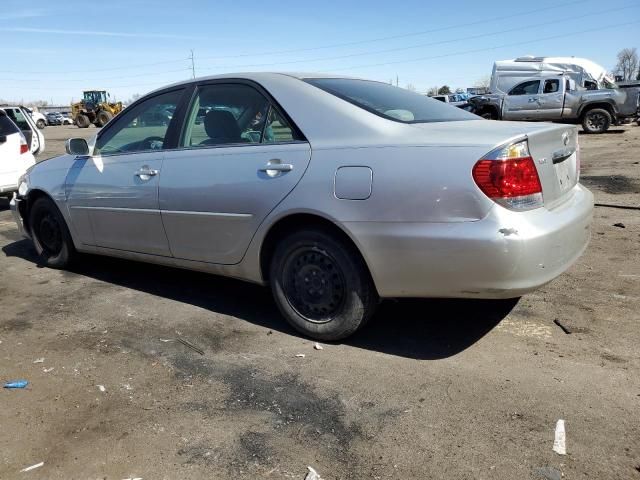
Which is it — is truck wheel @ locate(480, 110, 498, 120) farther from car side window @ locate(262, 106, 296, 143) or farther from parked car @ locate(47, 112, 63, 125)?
parked car @ locate(47, 112, 63, 125)

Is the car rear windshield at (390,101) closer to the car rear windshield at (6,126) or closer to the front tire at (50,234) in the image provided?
the front tire at (50,234)

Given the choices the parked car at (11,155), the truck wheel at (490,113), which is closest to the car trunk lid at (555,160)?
the parked car at (11,155)

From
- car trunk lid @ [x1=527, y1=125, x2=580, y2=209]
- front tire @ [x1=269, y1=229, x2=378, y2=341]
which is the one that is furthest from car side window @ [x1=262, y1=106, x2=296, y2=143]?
car trunk lid @ [x1=527, y1=125, x2=580, y2=209]

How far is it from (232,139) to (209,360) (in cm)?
148

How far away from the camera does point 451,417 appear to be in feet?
8.71

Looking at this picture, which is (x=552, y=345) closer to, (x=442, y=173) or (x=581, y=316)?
(x=581, y=316)

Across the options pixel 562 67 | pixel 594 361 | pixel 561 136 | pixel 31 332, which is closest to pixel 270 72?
pixel 561 136

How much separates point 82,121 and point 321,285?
48523mm

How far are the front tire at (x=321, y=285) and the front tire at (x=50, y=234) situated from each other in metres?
2.52

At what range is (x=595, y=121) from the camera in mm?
19781

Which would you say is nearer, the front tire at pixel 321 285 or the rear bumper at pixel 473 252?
the rear bumper at pixel 473 252

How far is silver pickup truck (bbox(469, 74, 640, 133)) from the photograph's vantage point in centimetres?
1919

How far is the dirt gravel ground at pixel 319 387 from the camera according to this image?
2383mm

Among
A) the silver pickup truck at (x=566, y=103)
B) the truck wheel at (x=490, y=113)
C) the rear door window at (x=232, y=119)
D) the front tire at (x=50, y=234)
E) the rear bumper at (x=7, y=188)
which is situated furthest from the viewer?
the truck wheel at (x=490, y=113)
